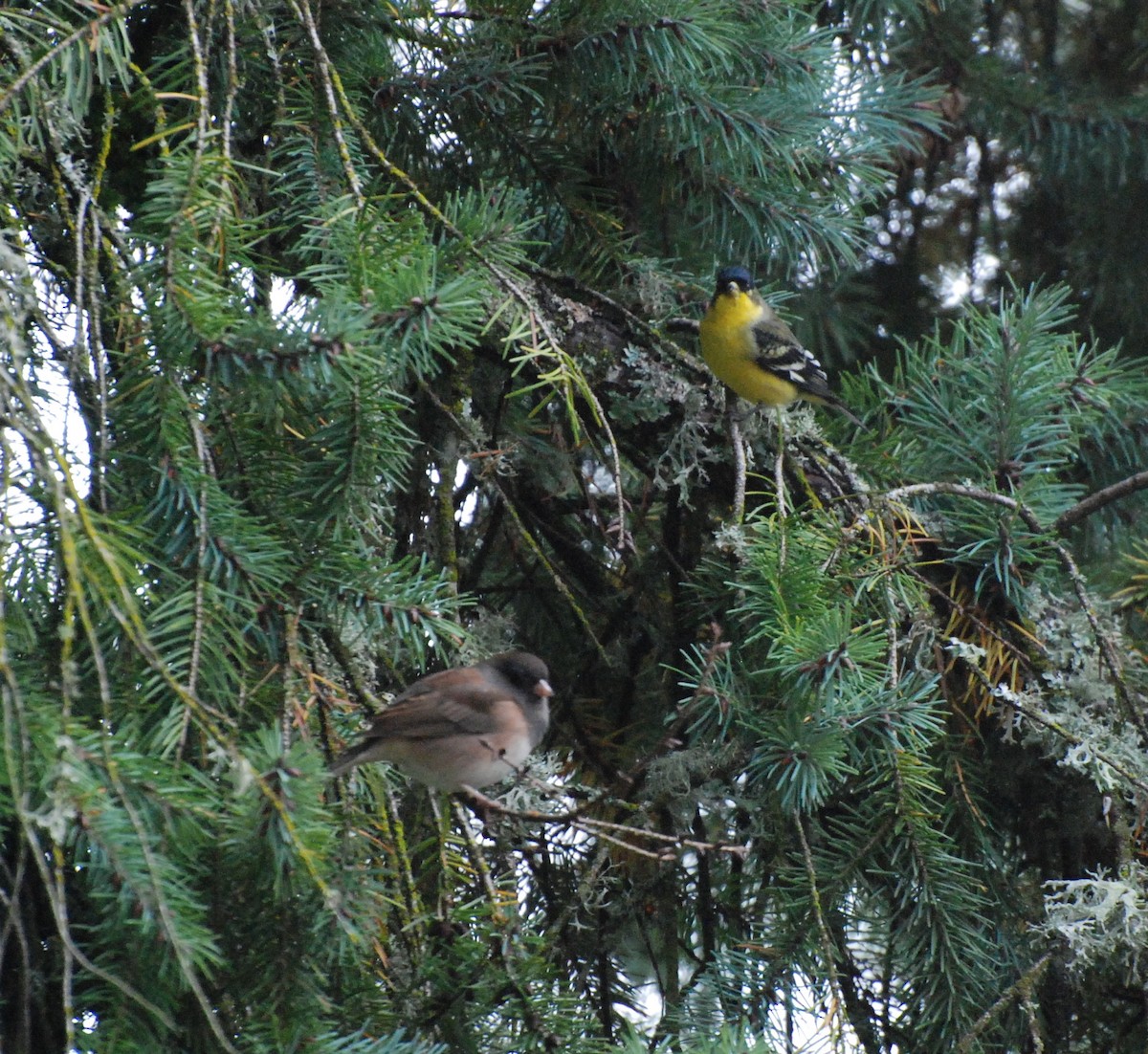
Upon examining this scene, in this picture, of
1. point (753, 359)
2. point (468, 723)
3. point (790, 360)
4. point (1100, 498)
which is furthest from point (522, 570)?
point (1100, 498)

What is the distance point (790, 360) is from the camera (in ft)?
12.5

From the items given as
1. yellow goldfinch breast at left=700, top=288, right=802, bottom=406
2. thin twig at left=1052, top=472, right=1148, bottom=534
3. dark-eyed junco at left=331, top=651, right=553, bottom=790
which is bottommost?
dark-eyed junco at left=331, top=651, right=553, bottom=790

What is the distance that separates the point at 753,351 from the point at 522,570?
2.67 feet

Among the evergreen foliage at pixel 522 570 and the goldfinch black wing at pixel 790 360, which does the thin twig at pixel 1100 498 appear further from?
the goldfinch black wing at pixel 790 360

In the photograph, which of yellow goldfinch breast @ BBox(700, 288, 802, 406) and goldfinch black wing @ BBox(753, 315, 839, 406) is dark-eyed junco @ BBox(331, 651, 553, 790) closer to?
yellow goldfinch breast @ BBox(700, 288, 802, 406)

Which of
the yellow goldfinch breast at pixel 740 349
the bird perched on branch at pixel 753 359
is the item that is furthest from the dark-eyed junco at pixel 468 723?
the yellow goldfinch breast at pixel 740 349

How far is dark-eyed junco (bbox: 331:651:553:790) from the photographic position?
2248 millimetres

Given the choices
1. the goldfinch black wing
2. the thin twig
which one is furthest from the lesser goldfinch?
the thin twig

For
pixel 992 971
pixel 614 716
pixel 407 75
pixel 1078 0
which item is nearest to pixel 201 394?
pixel 407 75

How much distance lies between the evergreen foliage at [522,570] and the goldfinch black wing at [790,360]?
21cm

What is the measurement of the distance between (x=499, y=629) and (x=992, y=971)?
1.33 meters

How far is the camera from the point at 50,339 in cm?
185

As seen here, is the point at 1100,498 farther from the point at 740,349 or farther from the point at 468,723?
the point at 468,723

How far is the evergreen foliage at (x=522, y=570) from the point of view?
1675 millimetres
